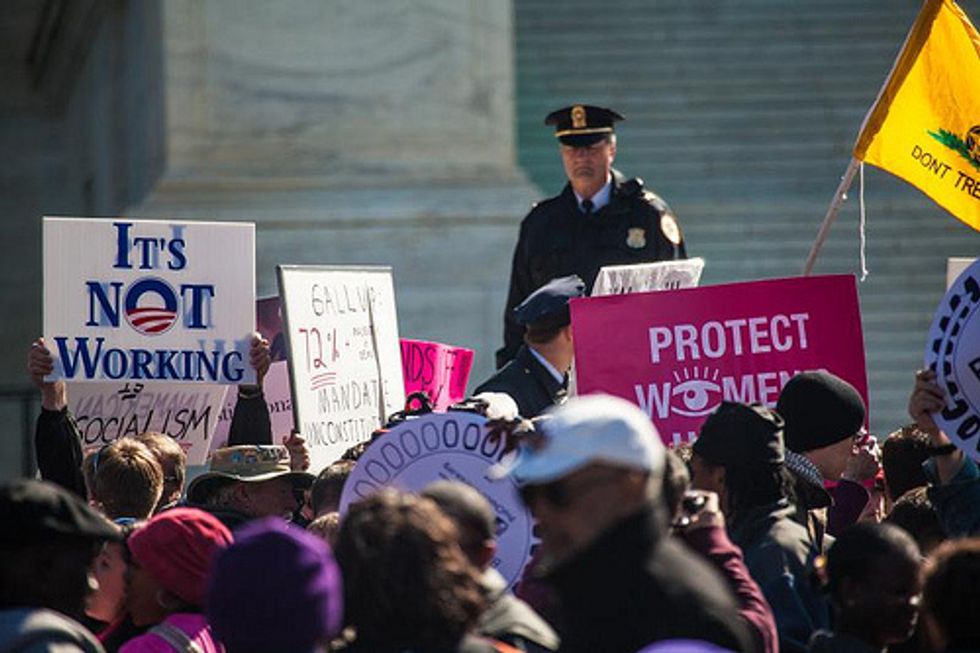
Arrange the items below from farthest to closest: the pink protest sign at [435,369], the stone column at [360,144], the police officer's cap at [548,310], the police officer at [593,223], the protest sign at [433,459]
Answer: the stone column at [360,144] < the pink protest sign at [435,369] < the police officer at [593,223] < the police officer's cap at [548,310] < the protest sign at [433,459]

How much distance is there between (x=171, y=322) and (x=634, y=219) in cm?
202

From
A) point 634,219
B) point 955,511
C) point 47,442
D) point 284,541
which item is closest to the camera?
→ point 284,541

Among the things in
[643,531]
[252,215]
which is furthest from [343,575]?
[252,215]

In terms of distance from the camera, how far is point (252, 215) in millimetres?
14188

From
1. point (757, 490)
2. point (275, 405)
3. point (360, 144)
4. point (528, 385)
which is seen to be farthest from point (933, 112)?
point (360, 144)

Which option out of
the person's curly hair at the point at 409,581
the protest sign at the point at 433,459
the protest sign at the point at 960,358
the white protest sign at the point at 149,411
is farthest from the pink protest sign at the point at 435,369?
the person's curly hair at the point at 409,581

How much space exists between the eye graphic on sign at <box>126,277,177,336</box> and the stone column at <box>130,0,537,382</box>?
17.6ft

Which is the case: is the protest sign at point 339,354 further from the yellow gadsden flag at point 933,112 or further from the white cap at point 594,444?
the white cap at point 594,444

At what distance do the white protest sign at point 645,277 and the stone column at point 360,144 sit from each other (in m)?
5.40

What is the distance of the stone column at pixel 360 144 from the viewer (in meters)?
14.2

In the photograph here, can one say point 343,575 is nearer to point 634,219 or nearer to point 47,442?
point 47,442

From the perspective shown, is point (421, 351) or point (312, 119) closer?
point (421, 351)

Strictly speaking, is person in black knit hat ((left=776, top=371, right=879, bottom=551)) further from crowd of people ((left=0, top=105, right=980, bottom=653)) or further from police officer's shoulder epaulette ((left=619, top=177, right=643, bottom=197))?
police officer's shoulder epaulette ((left=619, top=177, right=643, bottom=197))

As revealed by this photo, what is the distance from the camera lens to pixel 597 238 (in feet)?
31.7
